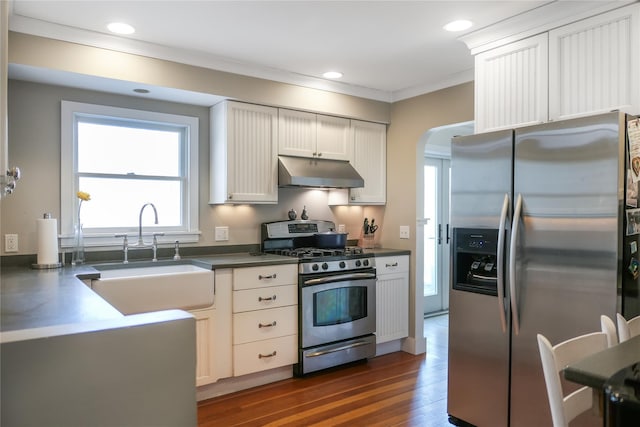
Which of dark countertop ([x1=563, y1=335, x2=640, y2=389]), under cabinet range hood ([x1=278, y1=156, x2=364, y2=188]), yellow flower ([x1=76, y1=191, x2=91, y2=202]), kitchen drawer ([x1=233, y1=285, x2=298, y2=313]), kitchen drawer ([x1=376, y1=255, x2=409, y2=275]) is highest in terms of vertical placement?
under cabinet range hood ([x1=278, y1=156, x2=364, y2=188])

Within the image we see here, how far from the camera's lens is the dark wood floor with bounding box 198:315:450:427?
2752 millimetres

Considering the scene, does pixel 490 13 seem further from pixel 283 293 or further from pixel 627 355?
pixel 283 293

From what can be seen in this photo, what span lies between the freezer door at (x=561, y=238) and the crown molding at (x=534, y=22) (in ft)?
2.20

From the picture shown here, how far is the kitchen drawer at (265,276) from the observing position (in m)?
3.16

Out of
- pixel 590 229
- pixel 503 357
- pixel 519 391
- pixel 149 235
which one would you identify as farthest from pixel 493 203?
pixel 149 235

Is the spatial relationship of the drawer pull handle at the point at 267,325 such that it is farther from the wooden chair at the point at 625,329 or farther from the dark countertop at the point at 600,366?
the dark countertop at the point at 600,366

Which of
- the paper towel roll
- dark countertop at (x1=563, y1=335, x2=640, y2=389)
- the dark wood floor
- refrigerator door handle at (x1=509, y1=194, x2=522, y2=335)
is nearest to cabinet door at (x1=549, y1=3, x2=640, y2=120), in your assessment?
refrigerator door handle at (x1=509, y1=194, x2=522, y2=335)

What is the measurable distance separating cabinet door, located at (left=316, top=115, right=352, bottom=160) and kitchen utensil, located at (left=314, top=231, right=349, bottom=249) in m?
0.70

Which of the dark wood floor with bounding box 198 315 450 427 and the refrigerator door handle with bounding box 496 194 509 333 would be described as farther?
the dark wood floor with bounding box 198 315 450 427

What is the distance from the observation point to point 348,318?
3.68 meters

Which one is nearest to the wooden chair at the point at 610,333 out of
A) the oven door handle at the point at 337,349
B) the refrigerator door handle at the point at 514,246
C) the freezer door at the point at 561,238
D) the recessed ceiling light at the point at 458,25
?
the freezer door at the point at 561,238

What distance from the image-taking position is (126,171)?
3398mm

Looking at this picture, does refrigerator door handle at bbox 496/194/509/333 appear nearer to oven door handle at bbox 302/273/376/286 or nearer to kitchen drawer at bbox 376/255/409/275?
oven door handle at bbox 302/273/376/286

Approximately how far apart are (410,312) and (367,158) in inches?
59.5
